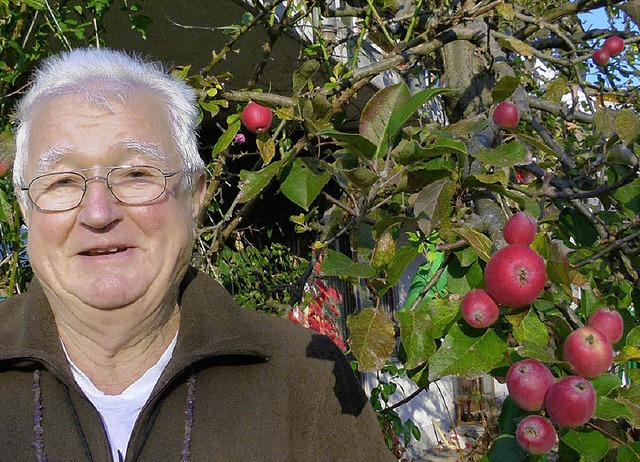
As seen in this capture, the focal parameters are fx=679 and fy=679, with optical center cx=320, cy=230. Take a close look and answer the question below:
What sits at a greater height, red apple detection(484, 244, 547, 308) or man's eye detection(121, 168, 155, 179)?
man's eye detection(121, 168, 155, 179)

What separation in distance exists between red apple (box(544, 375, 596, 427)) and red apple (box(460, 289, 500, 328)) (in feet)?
0.45

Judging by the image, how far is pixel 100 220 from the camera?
129 cm

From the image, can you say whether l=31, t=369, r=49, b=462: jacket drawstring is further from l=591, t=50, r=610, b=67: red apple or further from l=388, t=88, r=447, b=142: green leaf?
l=591, t=50, r=610, b=67: red apple

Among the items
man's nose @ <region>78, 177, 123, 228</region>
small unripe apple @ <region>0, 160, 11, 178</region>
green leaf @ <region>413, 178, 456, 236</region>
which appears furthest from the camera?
small unripe apple @ <region>0, 160, 11, 178</region>

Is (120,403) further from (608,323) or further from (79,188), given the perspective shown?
(608,323)

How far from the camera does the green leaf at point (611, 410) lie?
1.00m

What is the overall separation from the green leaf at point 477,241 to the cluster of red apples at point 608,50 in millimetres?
1774

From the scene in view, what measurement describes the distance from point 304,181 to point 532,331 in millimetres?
551

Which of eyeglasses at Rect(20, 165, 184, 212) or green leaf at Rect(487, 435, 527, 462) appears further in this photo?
eyeglasses at Rect(20, 165, 184, 212)

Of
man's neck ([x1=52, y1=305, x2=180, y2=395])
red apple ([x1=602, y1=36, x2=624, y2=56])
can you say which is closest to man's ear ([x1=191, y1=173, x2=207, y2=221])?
man's neck ([x1=52, y1=305, x2=180, y2=395])

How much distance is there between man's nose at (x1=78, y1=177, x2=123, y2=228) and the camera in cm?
129

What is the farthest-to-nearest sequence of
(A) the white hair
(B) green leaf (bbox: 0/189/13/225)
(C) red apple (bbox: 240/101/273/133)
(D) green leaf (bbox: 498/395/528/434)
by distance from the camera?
(B) green leaf (bbox: 0/189/13/225) < (C) red apple (bbox: 240/101/273/133) < (A) the white hair < (D) green leaf (bbox: 498/395/528/434)

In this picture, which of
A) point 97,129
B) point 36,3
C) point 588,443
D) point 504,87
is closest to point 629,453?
point 588,443

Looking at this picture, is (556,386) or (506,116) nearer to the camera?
(556,386)
